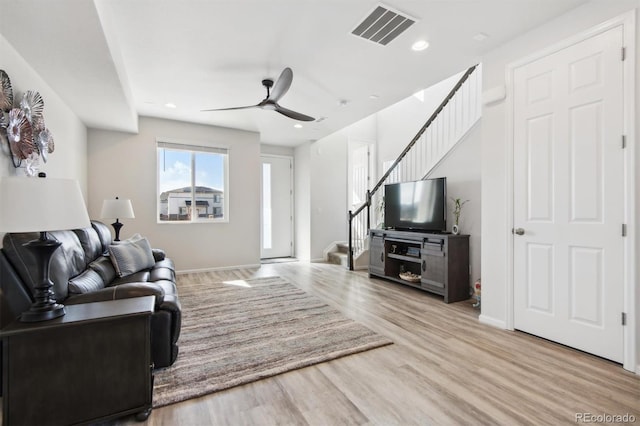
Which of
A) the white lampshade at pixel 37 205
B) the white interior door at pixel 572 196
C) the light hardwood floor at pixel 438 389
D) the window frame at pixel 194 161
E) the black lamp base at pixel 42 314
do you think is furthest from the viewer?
the window frame at pixel 194 161

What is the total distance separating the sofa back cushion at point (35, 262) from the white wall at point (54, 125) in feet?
2.59

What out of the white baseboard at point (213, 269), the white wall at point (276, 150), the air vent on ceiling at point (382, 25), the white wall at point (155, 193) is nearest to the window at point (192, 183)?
the white wall at point (155, 193)

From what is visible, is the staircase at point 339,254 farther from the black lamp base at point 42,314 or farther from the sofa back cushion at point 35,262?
the black lamp base at point 42,314

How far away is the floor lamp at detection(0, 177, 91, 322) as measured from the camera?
1343mm

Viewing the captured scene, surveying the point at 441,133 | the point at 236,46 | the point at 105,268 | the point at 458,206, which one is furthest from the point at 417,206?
the point at 105,268

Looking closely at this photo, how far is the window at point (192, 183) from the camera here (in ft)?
17.6

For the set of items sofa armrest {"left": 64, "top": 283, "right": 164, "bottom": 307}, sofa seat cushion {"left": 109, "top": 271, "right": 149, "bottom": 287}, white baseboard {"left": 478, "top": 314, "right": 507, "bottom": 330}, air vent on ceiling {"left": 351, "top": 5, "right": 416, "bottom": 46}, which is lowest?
white baseboard {"left": 478, "top": 314, "right": 507, "bottom": 330}

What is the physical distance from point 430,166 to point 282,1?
129 inches

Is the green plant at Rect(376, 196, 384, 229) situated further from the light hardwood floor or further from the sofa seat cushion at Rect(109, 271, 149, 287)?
the sofa seat cushion at Rect(109, 271, 149, 287)

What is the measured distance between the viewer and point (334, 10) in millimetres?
2322

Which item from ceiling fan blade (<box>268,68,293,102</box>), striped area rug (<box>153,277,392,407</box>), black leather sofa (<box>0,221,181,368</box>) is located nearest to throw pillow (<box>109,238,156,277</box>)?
black leather sofa (<box>0,221,181,368</box>)

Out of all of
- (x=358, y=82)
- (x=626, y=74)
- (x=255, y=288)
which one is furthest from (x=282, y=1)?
(x=255, y=288)

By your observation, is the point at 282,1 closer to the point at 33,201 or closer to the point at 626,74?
the point at 33,201

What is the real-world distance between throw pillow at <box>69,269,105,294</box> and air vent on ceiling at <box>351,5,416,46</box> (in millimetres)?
2948
